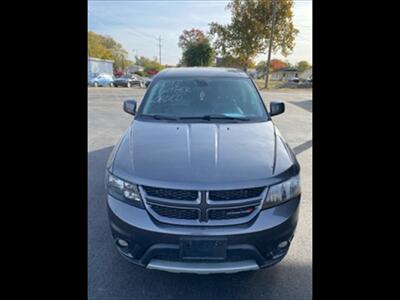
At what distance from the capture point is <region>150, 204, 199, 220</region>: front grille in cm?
205

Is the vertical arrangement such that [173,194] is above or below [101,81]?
below

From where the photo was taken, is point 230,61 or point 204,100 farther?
point 230,61

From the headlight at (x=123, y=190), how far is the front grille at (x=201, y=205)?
73 millimetres

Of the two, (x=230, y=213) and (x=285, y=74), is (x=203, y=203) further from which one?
(x=285, y=74)

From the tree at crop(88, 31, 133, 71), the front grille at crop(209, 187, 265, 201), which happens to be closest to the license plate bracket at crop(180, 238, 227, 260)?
the front grille at crop(209, 187, 265, 201)

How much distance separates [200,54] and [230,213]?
101ft

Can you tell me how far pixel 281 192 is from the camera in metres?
2.19

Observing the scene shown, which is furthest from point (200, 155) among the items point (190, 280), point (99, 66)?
point (99, 66)

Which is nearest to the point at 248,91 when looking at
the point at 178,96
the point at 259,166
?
the point at 178,96

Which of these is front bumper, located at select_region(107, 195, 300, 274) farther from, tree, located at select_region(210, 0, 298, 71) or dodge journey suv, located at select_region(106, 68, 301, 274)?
tree, located at select_region(210, 0, 298, 71)

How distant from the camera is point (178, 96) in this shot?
3.42m
